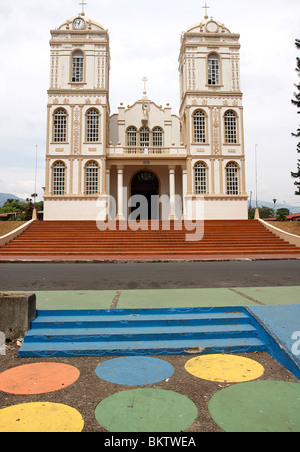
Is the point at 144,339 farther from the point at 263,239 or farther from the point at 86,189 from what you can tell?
the point at 86,189

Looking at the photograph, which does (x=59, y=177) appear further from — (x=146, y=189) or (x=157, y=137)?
(x=157, y=137)

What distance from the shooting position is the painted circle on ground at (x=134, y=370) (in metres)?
3.19

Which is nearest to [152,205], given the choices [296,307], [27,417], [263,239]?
[263,239]

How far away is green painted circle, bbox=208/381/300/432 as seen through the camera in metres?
2.38

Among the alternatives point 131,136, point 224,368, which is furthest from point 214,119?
point 224,368

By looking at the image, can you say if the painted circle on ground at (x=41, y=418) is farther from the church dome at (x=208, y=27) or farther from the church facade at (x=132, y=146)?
the church dome at (x=208, y=27)

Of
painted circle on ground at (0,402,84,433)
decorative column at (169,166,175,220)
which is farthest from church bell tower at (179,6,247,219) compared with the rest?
painted circle on ground at (0,402,84,433)

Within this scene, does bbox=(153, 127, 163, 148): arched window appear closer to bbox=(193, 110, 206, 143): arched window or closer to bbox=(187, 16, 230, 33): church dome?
bbox=(193, 110, 206, 143): arched window

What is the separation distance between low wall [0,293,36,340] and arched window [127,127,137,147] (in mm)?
26288

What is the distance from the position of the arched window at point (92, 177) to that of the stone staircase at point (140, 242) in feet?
14.3

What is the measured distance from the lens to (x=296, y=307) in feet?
15.6

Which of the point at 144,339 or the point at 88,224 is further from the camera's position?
the point at 88,224
